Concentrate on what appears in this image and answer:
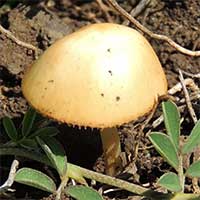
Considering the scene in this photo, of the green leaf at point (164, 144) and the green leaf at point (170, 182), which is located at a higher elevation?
the green leaf at point (164, 144)

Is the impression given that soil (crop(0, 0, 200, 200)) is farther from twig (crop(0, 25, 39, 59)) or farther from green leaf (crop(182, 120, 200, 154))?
green leaf (crop(182, 120, 200, 154))

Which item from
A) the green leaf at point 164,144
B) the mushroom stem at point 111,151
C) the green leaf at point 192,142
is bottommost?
the mushroom stem at point 111,151

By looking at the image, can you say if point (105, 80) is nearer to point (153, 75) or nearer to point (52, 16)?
point (153, 75)

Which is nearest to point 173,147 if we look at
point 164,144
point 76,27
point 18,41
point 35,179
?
point 164,144

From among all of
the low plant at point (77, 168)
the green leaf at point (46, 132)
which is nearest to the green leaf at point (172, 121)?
the low plant at point (77, 168)

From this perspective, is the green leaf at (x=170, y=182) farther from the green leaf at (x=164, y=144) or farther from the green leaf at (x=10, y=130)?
the green leaf at (x=10, y=130)

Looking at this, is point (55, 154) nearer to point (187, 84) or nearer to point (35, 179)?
point (35, 179)

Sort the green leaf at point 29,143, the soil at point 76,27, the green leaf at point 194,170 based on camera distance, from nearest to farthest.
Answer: the green leaf at point 194,170 < the green leaf at point 29,143 < the soil at point 76,27
